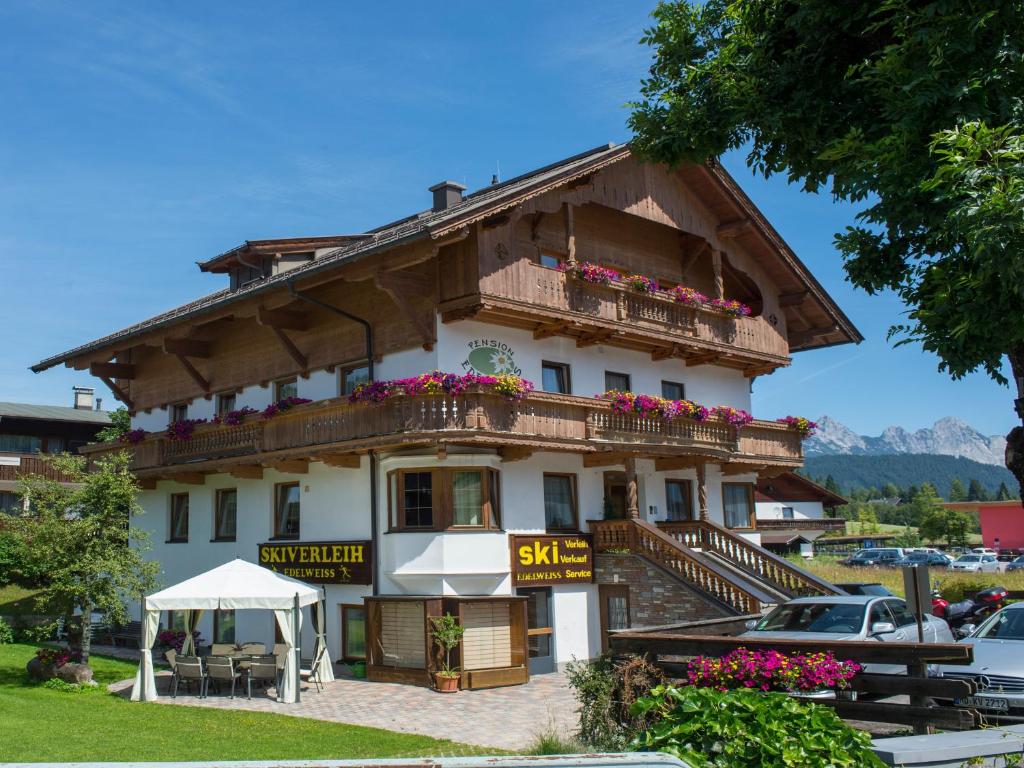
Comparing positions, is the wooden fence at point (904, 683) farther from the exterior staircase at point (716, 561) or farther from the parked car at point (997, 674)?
the exterior staircase at point (716, 561)

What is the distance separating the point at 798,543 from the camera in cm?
6506

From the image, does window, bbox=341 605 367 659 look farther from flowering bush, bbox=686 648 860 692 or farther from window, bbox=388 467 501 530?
flowering bush, bbox=686 648 860 692

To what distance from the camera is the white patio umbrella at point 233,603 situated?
19422 mm

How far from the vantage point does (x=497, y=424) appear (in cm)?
2133

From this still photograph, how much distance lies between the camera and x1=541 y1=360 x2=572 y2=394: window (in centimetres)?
2467

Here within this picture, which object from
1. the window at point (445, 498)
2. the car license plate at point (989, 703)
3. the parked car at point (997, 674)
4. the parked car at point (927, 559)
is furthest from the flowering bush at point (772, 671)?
the parked car at point (927, 559)

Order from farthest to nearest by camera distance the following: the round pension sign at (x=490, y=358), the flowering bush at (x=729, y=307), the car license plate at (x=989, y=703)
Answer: the flowering bush at (x=729, y=307) → the round pension sign at (x=490, y=358) → the car license plate at (x=989, y=703)

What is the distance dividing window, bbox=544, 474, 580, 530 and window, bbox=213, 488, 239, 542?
9400 millimetres

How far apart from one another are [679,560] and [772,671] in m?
11.8

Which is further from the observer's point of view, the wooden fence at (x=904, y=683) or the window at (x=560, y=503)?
the window at (x=560, y=503)

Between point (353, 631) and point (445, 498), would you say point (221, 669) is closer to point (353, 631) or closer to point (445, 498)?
point (353, 631)

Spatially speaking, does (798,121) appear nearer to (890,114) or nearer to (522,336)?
(890,114)

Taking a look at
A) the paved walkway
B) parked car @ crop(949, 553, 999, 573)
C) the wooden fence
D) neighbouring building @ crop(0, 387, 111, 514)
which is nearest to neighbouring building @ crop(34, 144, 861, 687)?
the paved walkway

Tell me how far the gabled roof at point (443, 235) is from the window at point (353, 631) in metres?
8.06
